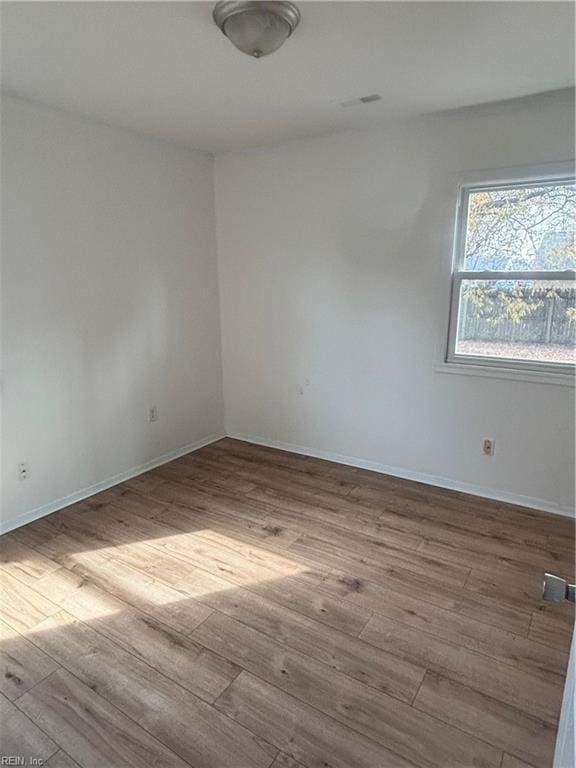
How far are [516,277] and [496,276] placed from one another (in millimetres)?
119

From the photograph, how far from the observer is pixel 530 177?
2.70m

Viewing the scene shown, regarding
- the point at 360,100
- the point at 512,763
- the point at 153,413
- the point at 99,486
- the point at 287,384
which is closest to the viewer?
the point at 512,763

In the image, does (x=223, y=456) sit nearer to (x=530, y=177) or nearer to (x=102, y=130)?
(x=102, y=130)

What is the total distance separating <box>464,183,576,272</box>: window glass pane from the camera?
2.67 meters

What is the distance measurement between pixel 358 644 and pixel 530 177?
271cm

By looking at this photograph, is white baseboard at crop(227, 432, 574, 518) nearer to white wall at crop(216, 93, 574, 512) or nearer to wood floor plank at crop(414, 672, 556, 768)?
white wall at crop(216, 93, 574, 512)

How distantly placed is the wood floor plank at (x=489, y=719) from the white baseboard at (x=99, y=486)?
246 cm

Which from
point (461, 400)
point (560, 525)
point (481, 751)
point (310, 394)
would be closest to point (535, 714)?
point (481, 751)

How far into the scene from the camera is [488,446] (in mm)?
3098

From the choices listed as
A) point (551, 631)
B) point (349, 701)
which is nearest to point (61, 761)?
point (349, 701)

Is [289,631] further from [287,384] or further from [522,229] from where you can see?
[522,229]

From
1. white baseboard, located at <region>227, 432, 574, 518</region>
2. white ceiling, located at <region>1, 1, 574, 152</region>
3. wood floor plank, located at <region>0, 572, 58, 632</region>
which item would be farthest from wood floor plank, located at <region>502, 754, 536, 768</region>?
white ceiling, located at <region>1, 1, 574, 152</region>

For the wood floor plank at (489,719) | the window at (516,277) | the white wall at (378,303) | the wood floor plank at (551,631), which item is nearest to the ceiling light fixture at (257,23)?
the white wall at (378,303)

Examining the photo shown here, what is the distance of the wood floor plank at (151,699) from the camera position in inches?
58.6
